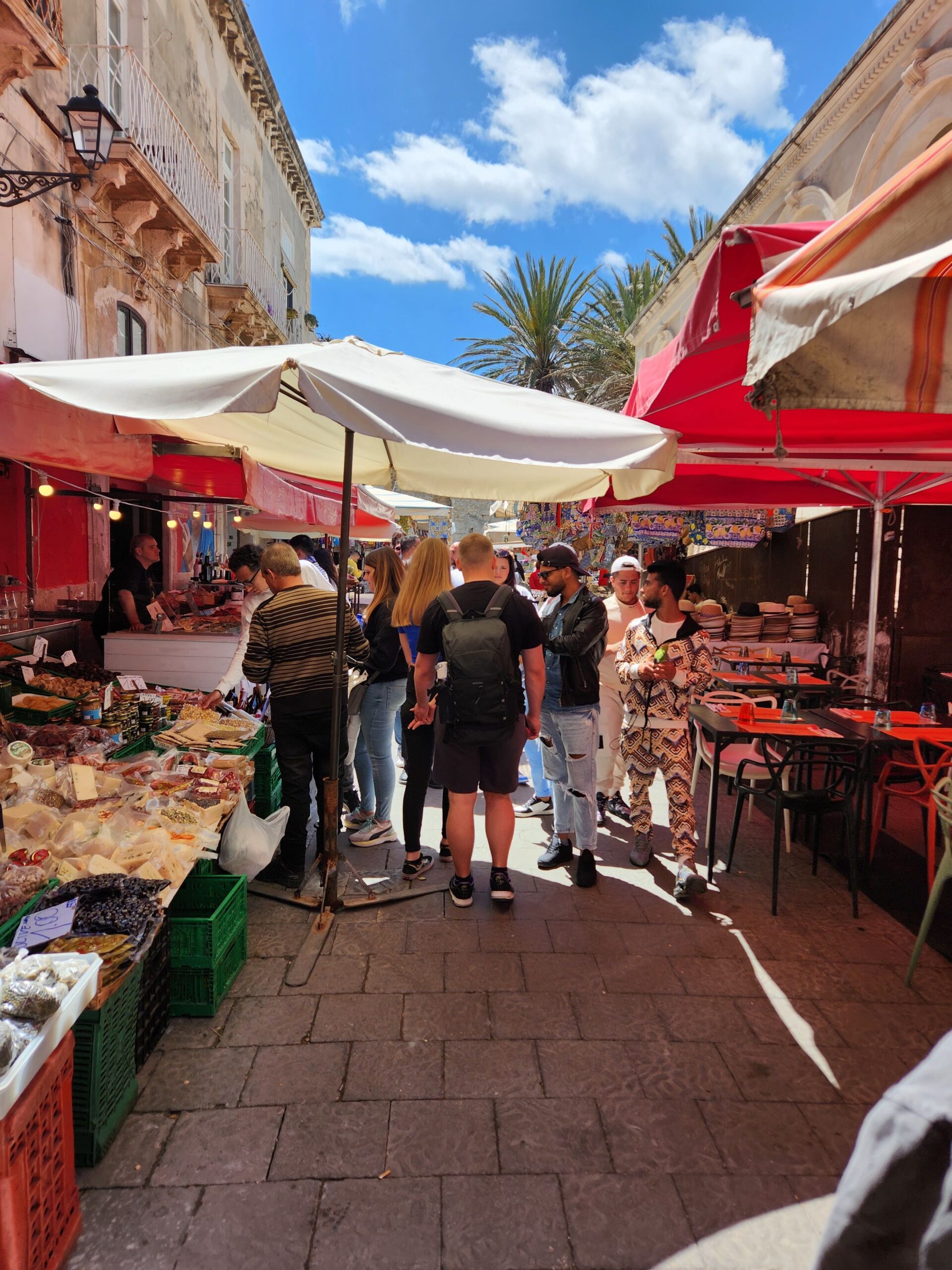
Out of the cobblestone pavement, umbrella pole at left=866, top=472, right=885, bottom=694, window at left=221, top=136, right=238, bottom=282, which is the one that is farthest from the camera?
window at left=221, top=136, right=238, bottom=282

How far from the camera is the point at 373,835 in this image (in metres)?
5.13

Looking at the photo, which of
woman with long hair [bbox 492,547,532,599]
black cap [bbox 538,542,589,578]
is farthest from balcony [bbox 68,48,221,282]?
black cap [bbox 538,542,589,578]

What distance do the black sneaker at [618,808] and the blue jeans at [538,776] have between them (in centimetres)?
49

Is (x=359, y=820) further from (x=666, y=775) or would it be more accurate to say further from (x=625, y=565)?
(x=625, y=565)

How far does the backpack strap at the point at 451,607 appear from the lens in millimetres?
3916

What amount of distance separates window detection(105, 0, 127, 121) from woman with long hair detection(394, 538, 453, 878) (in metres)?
7.54

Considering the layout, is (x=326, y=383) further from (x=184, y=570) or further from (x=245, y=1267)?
(x=184, y=570)

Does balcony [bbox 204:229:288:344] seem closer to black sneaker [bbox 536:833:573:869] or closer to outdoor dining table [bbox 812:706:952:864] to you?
black sneaker [bbox 536:833:573:869]

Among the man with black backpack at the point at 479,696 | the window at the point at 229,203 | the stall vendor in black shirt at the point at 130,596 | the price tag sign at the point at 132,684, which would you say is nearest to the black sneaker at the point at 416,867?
the man with black backpack at the point at 479,696

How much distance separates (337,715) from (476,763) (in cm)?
82

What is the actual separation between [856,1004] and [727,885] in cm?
130

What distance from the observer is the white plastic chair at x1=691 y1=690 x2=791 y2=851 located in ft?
17.4

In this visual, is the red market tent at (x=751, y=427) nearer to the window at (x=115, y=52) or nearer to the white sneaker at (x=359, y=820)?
the white sneaker at (x=359, y=820)

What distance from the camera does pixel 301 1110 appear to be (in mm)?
2568
